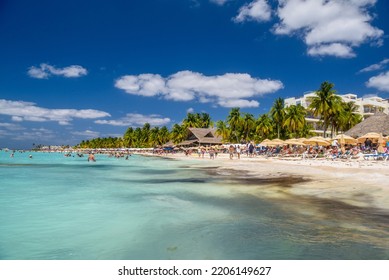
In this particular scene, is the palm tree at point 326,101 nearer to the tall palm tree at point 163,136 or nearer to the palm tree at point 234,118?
the palm tree at point 234,118

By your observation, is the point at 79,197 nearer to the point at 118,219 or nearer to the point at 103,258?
the point at 118,219

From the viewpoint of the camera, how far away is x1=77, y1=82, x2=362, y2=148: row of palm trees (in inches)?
1788

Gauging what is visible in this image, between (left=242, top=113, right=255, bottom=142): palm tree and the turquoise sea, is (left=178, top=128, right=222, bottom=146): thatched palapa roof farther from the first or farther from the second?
the turquoise sea

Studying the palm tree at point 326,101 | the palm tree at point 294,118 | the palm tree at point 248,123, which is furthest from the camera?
the palm tree at point 248,123

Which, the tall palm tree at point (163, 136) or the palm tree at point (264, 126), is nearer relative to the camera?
the palm tree at point (264, 126)

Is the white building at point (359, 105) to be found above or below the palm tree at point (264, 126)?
above

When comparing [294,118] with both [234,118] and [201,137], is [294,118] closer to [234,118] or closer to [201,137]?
[234,118]

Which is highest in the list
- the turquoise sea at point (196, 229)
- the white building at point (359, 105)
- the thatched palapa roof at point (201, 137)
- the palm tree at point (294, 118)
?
the white building at point (359, 105)

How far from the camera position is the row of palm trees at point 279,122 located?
45.4 metres

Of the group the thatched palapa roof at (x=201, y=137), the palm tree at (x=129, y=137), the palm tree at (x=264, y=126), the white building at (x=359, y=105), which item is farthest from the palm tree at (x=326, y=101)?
the palm tree at (x=129, y=137)

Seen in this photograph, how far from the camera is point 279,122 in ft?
182

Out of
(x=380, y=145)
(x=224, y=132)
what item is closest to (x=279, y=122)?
(x=224, y=132)

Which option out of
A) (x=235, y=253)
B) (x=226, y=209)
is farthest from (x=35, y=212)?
(x=235, y=253)
